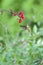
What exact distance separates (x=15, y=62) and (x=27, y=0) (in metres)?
2.89

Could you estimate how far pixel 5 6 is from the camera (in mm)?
4488

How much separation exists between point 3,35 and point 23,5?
7.77 ft

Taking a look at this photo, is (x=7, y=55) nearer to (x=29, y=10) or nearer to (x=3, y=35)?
(x=3, y=35)

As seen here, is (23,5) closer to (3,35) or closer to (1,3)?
(1,3)

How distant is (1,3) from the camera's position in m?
4.55

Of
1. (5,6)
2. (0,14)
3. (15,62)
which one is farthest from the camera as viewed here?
(5,6)

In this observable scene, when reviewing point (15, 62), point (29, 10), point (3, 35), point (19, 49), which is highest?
point (29, 10)

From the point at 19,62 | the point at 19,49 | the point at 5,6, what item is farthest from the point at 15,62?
the point at 5,6

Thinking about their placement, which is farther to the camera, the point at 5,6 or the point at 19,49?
the point at 5,6

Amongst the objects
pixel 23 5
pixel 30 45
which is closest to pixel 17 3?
pixel 23 5

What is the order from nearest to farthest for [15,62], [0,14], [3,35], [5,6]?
[15,62] → [0,14] → [3,35] → [5,6]

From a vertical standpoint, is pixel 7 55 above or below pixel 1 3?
below

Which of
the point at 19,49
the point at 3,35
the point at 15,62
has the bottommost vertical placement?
the point at 15,62

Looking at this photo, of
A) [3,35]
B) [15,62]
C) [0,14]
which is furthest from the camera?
[3,35]
